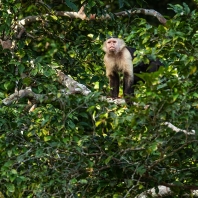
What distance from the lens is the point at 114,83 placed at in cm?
757

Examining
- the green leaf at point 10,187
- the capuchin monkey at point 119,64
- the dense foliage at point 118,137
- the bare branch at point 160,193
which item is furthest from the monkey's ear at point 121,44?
the green leaf at point 10,187

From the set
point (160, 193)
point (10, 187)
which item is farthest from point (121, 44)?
point (10, 187)

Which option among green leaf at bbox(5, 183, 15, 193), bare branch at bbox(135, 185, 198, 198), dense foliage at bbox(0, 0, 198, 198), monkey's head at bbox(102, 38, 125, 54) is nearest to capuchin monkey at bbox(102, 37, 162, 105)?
monkey's head at bbox(102, 38, 125, 54)

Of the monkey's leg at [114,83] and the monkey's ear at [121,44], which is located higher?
the monkey's ear at [121,44]

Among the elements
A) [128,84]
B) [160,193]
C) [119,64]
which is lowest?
[160,193]

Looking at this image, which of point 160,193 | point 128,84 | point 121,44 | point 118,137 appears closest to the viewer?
point 118,137

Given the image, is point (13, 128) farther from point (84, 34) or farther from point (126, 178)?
point (84, 34)

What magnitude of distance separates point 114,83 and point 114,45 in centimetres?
38

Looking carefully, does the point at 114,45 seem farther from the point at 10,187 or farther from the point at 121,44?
the point at 10,187

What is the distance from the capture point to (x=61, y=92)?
552cm

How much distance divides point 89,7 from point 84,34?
0.60 m

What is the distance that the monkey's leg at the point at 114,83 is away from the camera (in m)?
7.45

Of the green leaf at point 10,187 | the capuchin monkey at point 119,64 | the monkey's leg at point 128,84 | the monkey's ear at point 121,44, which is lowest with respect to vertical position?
the green leaf at point 10,187

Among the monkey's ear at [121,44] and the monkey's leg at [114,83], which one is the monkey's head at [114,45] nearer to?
the monkey's ear at [121,44]
